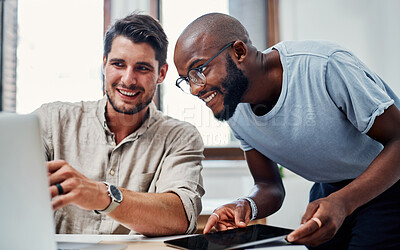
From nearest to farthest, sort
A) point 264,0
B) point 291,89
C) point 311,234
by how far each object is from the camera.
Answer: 1. point 311,234
2. point 291,89
3. point 264,0

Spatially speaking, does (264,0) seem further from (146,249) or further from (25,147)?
(25,147)

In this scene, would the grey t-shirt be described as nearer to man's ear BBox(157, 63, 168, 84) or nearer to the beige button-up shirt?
the beige button-up shirt

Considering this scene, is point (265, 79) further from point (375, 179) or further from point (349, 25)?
point (349, 25)

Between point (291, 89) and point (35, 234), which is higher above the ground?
point (291, 89)

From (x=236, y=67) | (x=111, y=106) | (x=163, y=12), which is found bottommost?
(x=111, y=106)

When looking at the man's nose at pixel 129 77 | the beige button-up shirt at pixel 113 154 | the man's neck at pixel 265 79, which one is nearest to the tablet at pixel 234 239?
the beige button-up shirt at pixel 113 154

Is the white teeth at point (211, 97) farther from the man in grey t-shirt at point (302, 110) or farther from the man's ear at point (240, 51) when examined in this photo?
the man's ear at point (240, 51)

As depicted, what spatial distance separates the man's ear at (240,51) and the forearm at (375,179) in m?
0.51

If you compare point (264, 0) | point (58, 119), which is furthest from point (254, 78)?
point (264, 0)

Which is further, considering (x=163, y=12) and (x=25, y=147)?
(x=163, y=12)

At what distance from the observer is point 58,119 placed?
1.38 metres

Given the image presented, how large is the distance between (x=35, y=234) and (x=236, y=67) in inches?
32.0

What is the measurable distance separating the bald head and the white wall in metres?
1.52

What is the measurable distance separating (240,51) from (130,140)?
1.69 feet
